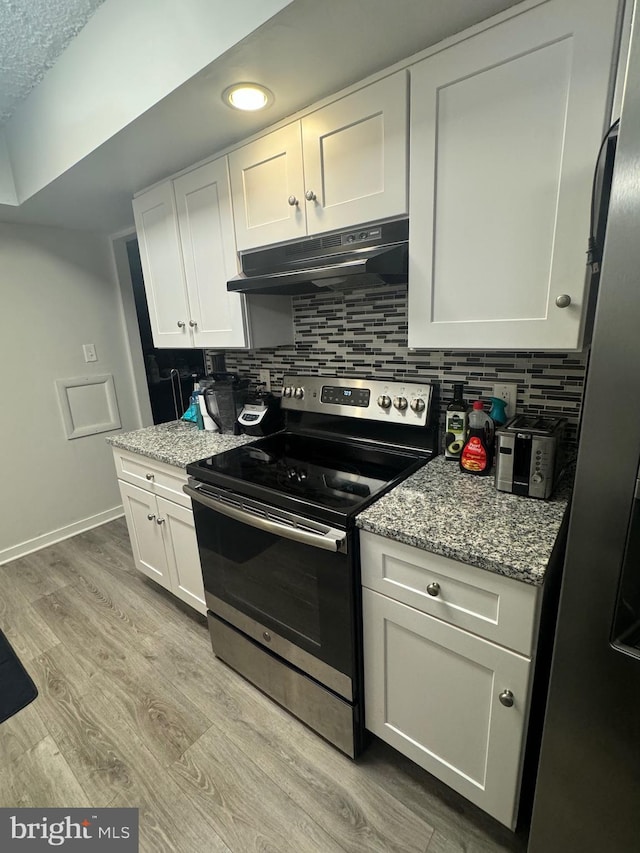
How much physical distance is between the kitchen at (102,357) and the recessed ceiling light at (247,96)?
0.13 m

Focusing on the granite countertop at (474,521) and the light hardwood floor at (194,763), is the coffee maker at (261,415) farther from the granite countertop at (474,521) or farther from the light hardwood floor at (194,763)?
the light hardwood floor at (194,763)

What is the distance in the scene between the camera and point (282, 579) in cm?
132

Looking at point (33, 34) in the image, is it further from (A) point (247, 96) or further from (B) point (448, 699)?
(B) point (448, 699)

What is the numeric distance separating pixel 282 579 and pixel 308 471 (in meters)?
0.39

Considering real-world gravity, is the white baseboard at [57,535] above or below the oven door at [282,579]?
below

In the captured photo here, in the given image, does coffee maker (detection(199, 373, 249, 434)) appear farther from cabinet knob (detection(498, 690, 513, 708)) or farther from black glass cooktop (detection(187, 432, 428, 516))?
cabinet knob (detection(498, 690, 513, 708))

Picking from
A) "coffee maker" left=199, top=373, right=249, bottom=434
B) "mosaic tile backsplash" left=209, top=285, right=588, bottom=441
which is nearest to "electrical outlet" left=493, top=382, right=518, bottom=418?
"mosaic tile backsplash" left=209, top=285, right=588, bottom=441

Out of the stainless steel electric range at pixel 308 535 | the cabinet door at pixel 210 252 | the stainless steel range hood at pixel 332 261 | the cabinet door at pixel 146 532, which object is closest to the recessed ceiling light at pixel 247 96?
the cabinet door at pixel 210 252

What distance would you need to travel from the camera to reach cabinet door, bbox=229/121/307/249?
1.37 meters

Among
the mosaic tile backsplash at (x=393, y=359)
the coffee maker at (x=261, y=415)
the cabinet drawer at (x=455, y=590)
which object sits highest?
the mosaic tile backsplash at (x=393, y=359)

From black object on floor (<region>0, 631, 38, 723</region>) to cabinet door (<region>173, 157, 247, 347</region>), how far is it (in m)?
1.34

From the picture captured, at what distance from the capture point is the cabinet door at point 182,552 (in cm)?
174

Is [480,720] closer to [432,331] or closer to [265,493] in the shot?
[265,493]

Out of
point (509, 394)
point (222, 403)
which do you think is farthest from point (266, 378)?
point (509, 394)
